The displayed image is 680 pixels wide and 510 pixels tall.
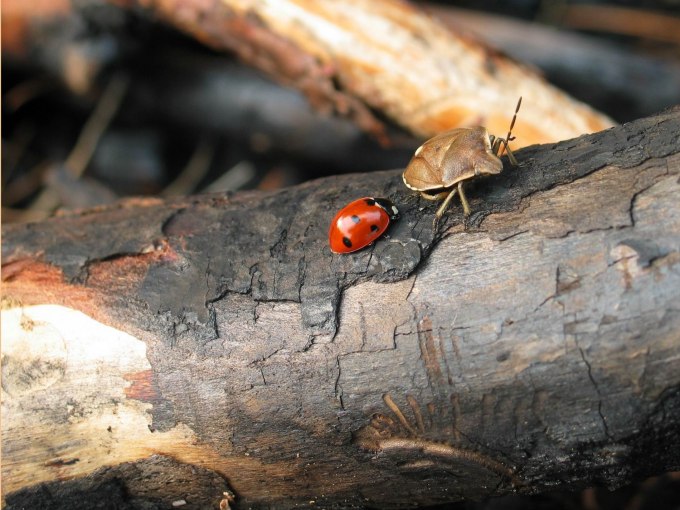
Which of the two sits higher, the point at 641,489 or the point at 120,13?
the point at 120,13

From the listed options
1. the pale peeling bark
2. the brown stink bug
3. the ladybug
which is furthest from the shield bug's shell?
the pale peeling bark

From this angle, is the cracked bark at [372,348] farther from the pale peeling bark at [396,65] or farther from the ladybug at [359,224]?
the pale peeling bark at [396,65]

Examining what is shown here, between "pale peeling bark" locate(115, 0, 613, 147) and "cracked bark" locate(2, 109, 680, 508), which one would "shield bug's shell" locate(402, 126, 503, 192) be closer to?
"cracked bark" locate(2, 109, 680, 508)

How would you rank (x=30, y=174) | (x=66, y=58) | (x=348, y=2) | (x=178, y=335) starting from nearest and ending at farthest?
(x=178, y=335)
(x=348, y=2)
(x=66, y=58)
(x=30, y=174)

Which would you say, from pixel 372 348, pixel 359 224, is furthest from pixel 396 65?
pixel 372 348

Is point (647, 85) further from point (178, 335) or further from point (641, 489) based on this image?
point (178, 335)

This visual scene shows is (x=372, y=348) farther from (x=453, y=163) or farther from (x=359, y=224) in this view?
(x=453, y=163)

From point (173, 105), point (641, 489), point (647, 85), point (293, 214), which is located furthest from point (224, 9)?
point (641, 489)
